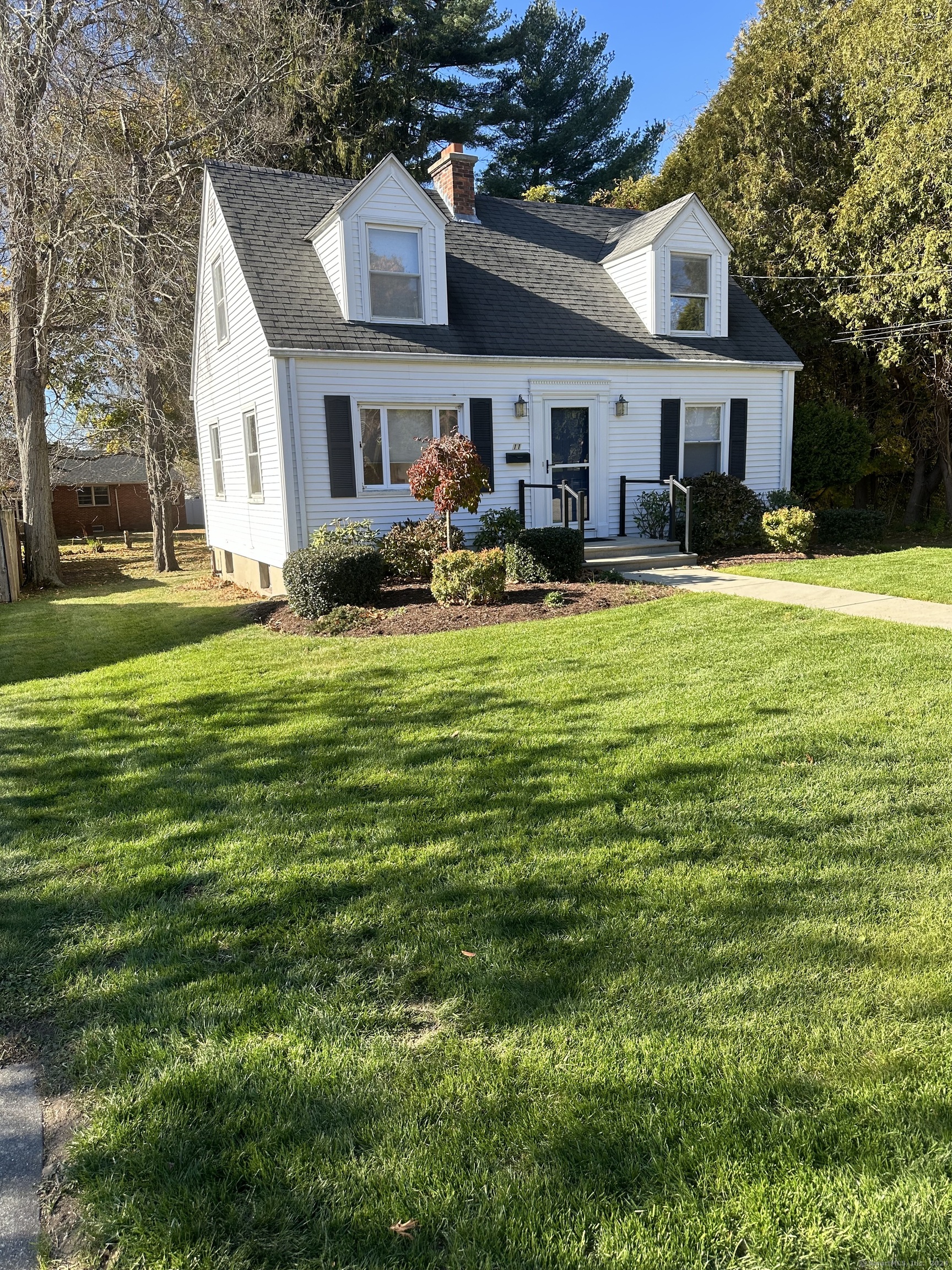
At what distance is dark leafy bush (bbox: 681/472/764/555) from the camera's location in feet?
44.4

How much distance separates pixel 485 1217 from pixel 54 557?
703 inches

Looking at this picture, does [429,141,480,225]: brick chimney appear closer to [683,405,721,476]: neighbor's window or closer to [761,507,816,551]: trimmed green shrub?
[683,405,721,476]: neighbor's window

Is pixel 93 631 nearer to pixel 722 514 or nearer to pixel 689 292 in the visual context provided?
pixel 722 514

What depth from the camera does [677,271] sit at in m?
15.0

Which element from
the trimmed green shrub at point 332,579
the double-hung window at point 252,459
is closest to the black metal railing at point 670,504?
the trimmed green shrub at point 332,579

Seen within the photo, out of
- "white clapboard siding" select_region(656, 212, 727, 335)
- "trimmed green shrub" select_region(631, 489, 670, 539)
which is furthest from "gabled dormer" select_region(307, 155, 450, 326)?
"trimmed green shrub" select_region(631, 489, 670, 539)

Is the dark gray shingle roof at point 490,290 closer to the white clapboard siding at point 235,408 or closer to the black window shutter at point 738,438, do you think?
the white clapboard siding at point 235,408

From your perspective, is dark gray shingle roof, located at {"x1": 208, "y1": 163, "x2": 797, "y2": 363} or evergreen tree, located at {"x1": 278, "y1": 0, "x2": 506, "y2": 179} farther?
evergreen tree, located at {"x1": 278, "y1": 0, "x2": 506, "y2": 179}

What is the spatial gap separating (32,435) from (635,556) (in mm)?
12802

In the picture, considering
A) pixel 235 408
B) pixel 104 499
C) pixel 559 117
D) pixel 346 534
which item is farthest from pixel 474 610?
pixel 104 499

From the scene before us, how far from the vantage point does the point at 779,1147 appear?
6.76 ft

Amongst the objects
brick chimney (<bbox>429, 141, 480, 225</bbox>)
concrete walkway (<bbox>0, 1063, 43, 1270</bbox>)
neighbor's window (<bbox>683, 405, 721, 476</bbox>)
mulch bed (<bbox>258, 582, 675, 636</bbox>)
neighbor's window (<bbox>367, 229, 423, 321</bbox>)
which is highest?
brick chimney (<bbox>429, 141, 480, 225</bbox>)

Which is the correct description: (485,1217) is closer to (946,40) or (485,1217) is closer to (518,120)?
(946,40)

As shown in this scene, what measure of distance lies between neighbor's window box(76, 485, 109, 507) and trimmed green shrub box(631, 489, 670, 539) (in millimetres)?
32293
